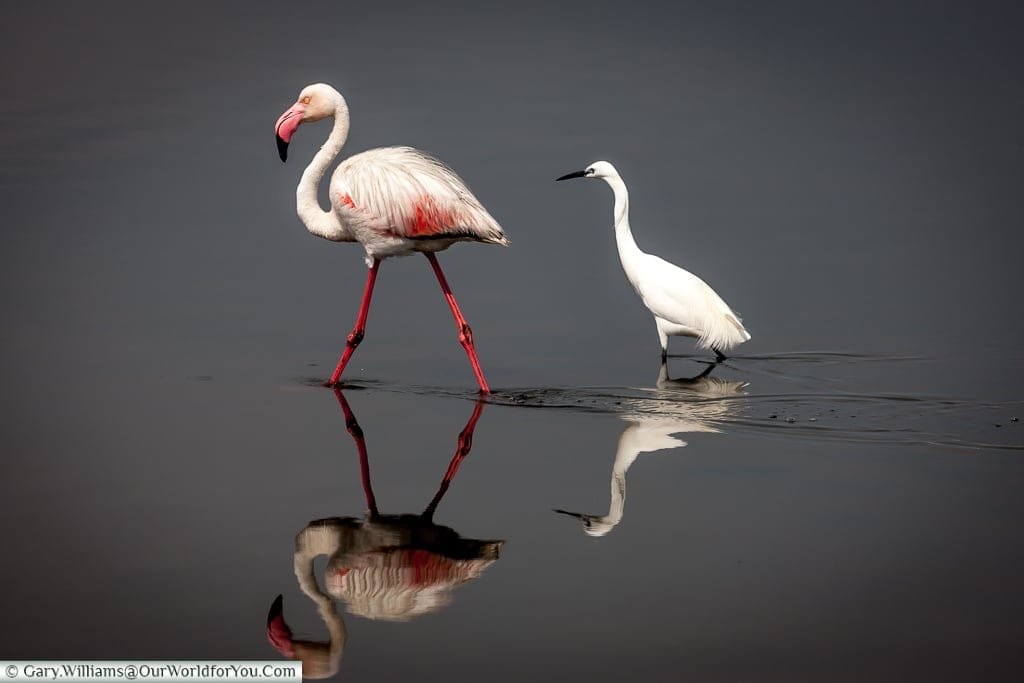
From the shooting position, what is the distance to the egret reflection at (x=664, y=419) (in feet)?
19.3

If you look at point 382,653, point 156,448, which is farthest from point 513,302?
point 382,653

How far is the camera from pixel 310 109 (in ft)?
29.6

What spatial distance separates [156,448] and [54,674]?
2.82 m

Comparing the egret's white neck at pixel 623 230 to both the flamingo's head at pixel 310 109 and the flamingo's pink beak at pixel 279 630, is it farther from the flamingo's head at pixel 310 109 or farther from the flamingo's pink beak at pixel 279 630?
the flamingo's pink beak at pixel 279 630

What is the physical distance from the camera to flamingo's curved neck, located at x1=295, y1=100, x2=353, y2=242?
8.88 metres

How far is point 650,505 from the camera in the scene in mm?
5953

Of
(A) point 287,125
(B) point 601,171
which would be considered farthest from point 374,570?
(B) point 601,171

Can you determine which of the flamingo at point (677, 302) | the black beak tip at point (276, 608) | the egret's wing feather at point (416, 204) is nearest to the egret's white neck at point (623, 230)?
the flamingo at point (677, 302)

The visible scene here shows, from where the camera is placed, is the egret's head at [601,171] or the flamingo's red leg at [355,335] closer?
the flamingo's red leg at [355,335]

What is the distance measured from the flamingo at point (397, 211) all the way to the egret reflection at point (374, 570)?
2.75 metres

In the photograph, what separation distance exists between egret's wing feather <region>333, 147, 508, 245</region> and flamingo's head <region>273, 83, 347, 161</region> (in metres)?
0.69

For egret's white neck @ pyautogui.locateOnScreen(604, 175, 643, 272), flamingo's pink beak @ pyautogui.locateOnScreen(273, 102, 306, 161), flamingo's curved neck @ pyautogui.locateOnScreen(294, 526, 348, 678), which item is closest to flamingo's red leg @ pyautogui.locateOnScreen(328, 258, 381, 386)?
flamingo's pink beak @ pyautogui.locateOnScreen(273, 102, 306, 161)

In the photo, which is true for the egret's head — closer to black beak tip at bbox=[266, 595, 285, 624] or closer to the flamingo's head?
the flamingo's head

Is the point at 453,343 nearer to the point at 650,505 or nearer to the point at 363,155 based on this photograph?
the point at 363,155
